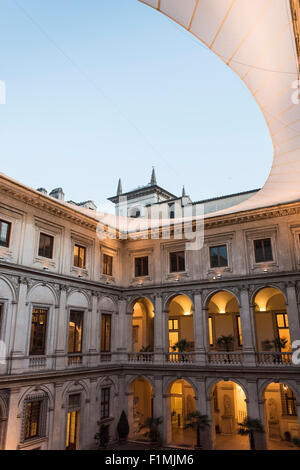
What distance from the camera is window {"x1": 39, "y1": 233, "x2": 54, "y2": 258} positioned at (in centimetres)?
1797

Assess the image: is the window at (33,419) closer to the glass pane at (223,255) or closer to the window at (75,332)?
the window at (75,332)

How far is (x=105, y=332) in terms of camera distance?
21.8m

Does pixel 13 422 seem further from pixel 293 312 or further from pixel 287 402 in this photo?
pixel 287 402

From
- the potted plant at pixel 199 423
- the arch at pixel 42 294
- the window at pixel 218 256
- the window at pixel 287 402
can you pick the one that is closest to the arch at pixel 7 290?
the arch at pixel 42 294

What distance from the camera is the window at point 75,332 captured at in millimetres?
19031

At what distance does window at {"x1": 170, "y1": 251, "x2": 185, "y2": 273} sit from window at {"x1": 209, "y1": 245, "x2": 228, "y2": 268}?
192 cm

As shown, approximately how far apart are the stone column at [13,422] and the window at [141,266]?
10675mm

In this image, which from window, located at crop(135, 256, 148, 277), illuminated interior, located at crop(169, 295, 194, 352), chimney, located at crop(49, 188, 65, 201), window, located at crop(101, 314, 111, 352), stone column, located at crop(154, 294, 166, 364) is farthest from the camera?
chimney, located at crop(49, 188, 65, 201)

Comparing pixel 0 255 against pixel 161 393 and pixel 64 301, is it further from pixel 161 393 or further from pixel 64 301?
pixel 161 393

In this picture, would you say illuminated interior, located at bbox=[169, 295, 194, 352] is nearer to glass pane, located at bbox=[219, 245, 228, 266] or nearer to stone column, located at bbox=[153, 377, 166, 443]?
stone column, located at bbox=[153, 377, 166, 443]

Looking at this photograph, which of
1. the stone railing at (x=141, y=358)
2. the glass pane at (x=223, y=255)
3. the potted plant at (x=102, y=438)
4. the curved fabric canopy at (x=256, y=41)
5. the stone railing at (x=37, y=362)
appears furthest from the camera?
the stone railing at (x=141, y=358)

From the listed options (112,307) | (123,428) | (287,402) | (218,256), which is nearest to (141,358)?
(112,307)

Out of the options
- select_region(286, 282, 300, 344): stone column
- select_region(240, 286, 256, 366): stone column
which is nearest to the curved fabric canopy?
select_region(286, 282, 300, 344): stone column

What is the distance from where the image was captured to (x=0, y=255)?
15.6 m
